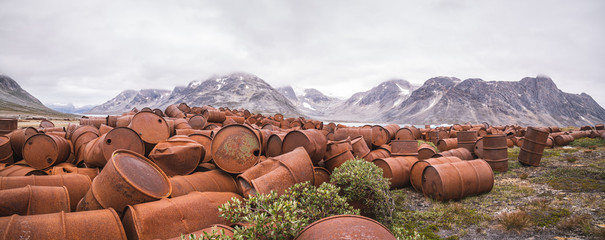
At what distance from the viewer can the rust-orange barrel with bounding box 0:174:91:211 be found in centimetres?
421

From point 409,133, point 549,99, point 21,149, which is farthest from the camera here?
point 549,99

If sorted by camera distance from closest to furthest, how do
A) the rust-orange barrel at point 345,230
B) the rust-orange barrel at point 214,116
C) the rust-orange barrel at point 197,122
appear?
the rust-orange barrel at point 345,230 < the rust-orange barrel at point 197,122 < the rust-orange barrel at point 214,116

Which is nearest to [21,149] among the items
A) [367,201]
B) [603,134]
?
[367,201]

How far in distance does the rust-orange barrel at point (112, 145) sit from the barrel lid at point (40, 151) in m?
1.46

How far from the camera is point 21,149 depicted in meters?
6.97

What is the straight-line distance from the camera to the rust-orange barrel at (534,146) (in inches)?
355

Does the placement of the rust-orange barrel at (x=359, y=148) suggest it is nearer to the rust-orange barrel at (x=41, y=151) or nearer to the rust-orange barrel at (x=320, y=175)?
the rust-orange barrel at (x=320, y=175)

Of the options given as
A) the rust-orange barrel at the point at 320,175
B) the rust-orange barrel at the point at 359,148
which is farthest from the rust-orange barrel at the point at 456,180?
the rust-orange barrel at the point at 320,175

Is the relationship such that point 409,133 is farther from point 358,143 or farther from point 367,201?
point 367,201

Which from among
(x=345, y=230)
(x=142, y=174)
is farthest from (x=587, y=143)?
(x=142, y=174)

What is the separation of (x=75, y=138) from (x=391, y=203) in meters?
8.01

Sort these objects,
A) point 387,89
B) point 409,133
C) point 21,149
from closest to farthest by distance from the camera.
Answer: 1. point 21,149
2. point 409,133
3. point 387,89

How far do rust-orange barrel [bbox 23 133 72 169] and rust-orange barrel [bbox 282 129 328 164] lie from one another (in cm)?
552

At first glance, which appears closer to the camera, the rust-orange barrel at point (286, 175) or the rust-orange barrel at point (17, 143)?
the rust-orange barrel at point (286, 175)
